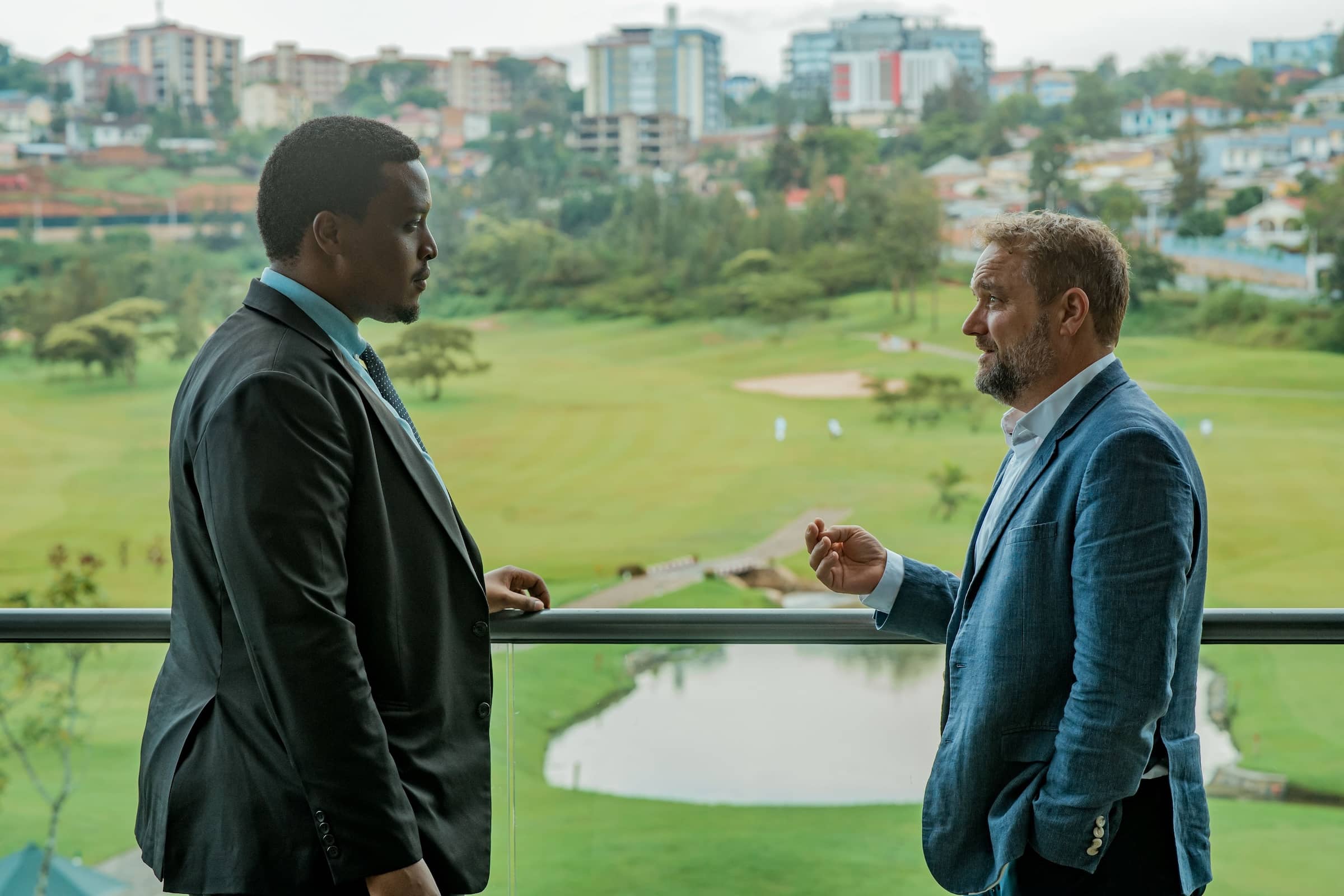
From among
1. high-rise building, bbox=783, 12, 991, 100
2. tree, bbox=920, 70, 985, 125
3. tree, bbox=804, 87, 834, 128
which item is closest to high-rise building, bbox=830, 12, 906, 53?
high-rise building, bbox=783, 12, 991, 100

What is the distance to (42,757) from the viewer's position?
333cm

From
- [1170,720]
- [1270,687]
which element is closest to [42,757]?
[1170,720]

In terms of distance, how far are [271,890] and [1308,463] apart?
98.7 ft

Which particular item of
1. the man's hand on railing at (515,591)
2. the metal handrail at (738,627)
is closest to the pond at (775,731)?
the metal handrail at (738,627)

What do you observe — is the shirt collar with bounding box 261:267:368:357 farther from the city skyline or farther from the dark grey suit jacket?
the city skyline

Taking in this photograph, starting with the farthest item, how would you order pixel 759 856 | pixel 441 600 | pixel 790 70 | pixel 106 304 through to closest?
pixel 790 70 → pixel 106 304 → pixel 759 856 → pixel 441 600

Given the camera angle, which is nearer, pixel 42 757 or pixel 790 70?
pixel 42 757

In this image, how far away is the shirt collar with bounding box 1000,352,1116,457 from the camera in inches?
61.6

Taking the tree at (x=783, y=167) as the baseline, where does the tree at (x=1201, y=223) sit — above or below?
below

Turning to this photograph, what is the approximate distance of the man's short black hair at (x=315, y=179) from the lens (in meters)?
1.42

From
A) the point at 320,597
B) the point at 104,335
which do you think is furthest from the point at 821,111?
the point at 320,597

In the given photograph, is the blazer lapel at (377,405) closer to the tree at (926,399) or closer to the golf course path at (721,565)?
the golf course path at (721,565)

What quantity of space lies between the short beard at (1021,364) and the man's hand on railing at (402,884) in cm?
87

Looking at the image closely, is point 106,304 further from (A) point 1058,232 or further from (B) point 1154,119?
(A) point 1058,232
